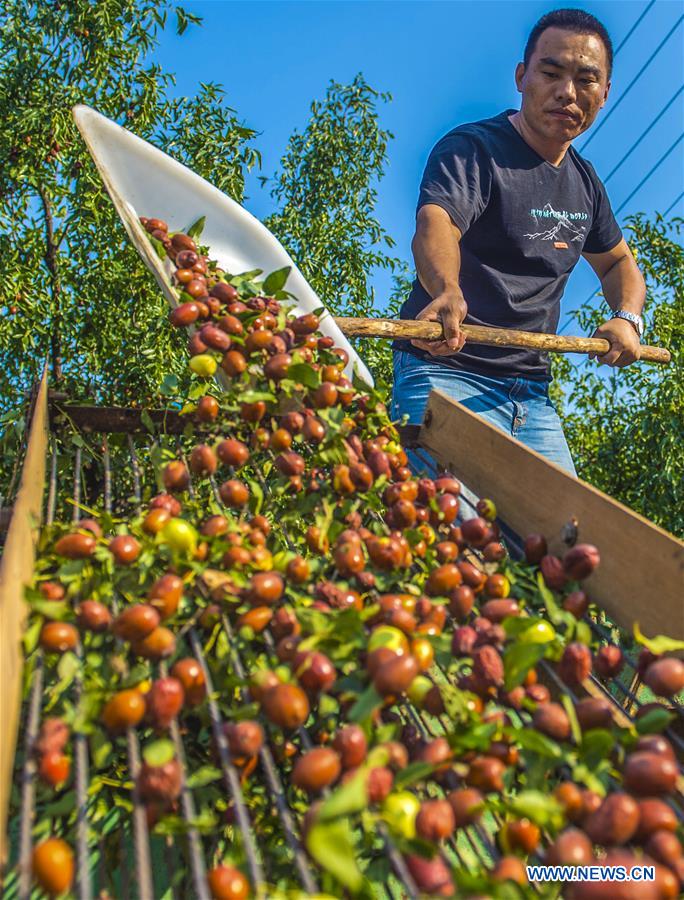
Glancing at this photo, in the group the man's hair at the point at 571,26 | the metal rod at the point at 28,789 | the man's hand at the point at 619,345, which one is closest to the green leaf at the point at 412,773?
the metal rod at the point at 28,789

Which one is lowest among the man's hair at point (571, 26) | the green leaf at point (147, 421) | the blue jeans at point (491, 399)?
the green leaf at point (147, 421)

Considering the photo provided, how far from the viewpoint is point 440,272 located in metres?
2.48

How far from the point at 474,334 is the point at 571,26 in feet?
5.02

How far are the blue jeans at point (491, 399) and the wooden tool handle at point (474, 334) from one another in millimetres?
233

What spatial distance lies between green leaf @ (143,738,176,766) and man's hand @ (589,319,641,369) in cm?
232

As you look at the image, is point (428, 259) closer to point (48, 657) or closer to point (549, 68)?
point (549, 68)

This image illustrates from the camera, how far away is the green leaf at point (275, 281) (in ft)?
6.79

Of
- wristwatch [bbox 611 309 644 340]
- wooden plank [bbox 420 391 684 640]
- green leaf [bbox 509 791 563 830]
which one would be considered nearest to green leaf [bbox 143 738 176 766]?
green leaf [bbox 509 791 563 830]

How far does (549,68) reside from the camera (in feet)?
9.53

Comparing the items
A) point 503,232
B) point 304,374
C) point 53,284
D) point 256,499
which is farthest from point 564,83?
point 53,284

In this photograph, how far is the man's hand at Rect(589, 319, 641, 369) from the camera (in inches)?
113

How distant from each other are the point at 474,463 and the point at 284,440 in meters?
0.49

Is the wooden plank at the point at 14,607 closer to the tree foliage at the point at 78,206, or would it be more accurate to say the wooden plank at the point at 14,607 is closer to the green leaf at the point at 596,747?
the green leaf at the point at 596,747

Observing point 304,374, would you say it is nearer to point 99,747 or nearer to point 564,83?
point 99,747
